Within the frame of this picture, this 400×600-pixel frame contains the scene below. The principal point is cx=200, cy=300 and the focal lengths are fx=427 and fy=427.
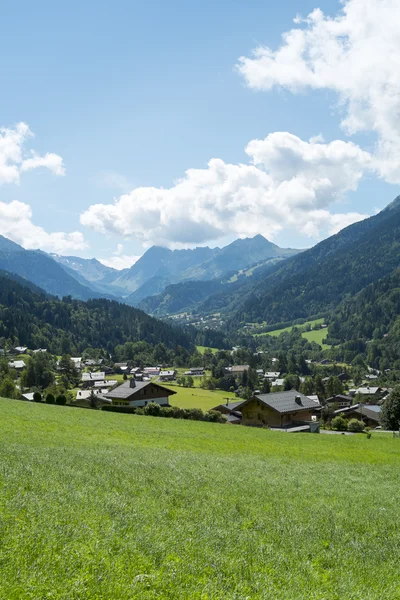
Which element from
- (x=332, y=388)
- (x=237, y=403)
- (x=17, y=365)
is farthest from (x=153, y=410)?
(x=17, y=365)

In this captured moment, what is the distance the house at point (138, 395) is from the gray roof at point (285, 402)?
24904mm

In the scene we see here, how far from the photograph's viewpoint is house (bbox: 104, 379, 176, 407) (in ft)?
306

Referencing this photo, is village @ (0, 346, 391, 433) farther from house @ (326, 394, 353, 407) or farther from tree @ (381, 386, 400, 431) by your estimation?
tree @ (381, 386, 400, 431)

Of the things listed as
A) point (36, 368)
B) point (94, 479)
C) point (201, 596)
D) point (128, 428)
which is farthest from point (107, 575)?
point (36, 368)

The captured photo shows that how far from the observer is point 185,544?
36.3 feet

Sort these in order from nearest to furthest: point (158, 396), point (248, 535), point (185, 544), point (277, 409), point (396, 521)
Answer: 1. point (185, 544)
2. point (248, 535)
3. point (396, 521)
4. point (277, 409)
5. point (158, 396)

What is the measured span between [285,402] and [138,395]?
32189mm

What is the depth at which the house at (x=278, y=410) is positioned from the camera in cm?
7906

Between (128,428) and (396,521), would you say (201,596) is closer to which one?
(396,521)

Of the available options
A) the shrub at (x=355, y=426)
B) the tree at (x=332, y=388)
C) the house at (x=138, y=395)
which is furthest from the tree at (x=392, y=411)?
the tree at (x=332, y=388)

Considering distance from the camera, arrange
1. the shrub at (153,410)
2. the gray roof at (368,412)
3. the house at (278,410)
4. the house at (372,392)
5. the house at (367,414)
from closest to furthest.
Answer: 1. the shrub at (153,410)
2. the house at (278,410)
3. the house at (367,414)
4. the gray roof at (368,412)
5. the house at (372,392)

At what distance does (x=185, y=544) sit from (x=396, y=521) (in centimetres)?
910

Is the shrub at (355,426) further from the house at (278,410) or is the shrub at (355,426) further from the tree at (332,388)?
the tree at (332,388)

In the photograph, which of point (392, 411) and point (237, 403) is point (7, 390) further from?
point (392, 411)
